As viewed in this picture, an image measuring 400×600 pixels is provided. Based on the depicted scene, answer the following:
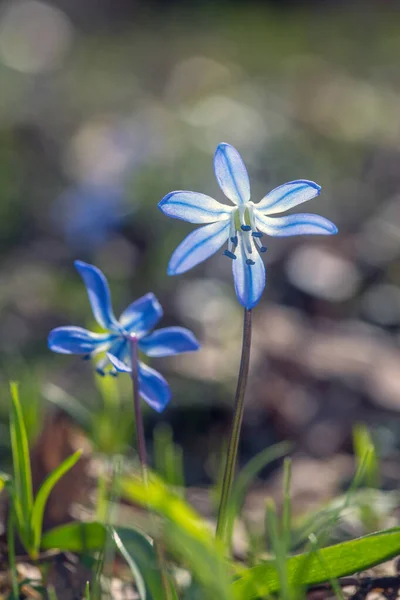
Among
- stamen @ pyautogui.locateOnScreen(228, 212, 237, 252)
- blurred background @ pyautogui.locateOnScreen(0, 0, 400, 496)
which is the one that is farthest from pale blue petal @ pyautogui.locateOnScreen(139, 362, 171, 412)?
blurred background @ pyautogui.locateOnScreen(0, 0, 400, 496)

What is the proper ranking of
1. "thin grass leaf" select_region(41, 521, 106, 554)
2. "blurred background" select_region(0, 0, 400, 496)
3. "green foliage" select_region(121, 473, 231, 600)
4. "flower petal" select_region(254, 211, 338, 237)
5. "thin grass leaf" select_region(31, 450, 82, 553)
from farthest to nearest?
"blurred background" select_region(0, 0, 400, 496)
"thin grass leaf" select_region(41, 521, 106, 554)
"thin grass leaf" select_region(31, 450, 82, 553)
"flower petal" select_region(254, 211, 338, 237)
"green foliage" select_region(121, 473, 231, 600)

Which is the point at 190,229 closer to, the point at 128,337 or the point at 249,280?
the point at 128,337

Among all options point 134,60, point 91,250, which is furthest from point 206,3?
point 91,250

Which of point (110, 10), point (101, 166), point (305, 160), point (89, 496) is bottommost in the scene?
point (89, 496)

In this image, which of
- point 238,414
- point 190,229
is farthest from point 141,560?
point 190,229

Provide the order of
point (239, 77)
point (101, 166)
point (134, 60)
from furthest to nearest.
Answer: point (134, 60) < point (239, 77) < point (101, 166)

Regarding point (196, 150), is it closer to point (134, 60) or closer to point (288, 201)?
point (288, 201)

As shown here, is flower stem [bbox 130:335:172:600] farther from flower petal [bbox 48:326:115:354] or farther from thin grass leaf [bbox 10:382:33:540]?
thin grass leaf [bbox 10:382:33:540]

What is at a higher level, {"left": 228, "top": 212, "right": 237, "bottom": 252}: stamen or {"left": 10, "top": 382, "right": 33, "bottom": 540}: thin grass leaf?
{"left": 228, "top": 212, "right": 237, "bottom": 252}: stamen
